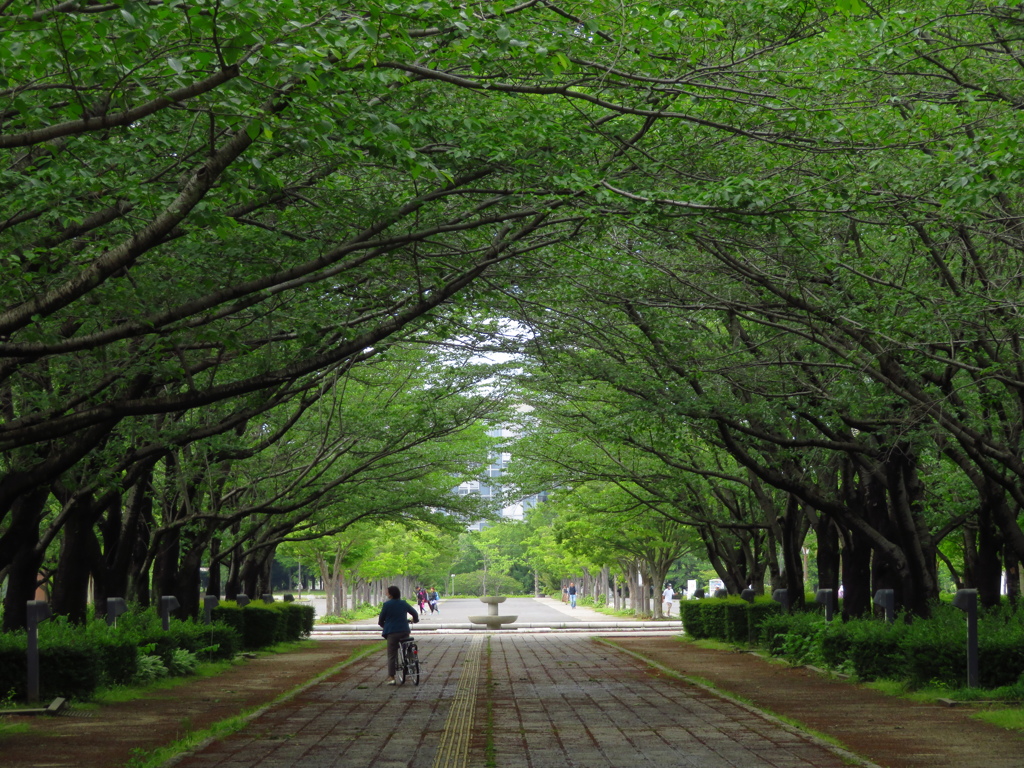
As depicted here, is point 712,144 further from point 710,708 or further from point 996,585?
point 996,585

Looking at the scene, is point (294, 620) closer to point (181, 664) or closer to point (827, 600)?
point (181, 664)

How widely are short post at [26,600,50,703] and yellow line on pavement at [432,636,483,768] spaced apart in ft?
16.9

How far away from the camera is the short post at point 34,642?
13883 mm

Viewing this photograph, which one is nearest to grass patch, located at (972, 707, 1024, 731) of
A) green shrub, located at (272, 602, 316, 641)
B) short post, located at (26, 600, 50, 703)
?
short post, located at (26, 600, 50, 703)

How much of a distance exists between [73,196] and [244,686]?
10.8 metres

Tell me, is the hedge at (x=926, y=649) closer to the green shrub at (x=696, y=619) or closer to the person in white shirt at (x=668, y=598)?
the green shrub at (x=696, y=619)

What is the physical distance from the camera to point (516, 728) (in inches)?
496

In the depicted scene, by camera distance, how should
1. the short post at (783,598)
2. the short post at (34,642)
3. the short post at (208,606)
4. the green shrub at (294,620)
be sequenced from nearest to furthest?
1. the short post at (34,642)
2. the short post at (208,606)
3. the short post at (783,598)
4. the green shrub at (294,620)

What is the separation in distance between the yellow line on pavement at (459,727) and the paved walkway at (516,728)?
0.05ft

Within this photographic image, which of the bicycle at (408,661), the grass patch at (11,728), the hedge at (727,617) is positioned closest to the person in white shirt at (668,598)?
the hedge at (727,617)

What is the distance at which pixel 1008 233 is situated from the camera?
→ 13086 mm

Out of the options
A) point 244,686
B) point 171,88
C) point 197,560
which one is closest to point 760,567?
point 197,560

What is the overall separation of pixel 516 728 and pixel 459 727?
2.13ft

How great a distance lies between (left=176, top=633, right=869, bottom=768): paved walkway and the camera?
10.3 m
